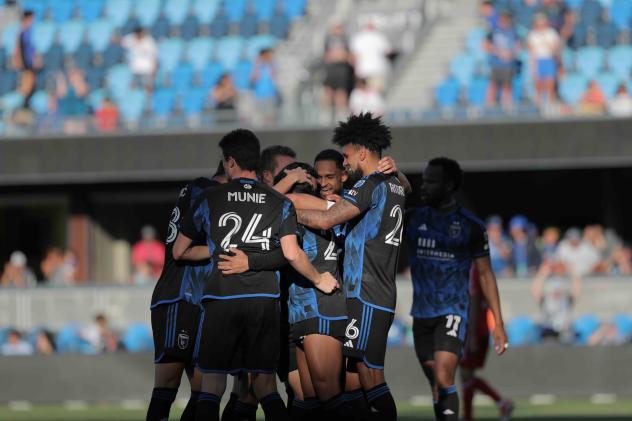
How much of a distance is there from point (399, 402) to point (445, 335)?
6.14 m

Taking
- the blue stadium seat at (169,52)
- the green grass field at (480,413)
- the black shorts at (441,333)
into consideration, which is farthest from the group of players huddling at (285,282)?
the blue stadium seat at (169,52)

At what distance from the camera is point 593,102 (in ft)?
67.5

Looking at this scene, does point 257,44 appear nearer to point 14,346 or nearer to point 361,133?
point 14,346

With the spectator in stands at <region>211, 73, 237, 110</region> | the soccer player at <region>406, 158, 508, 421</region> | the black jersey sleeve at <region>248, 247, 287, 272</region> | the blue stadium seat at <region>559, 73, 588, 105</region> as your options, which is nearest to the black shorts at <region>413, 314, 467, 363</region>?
the soccer player at <region>406, 158, 508, 421</region>

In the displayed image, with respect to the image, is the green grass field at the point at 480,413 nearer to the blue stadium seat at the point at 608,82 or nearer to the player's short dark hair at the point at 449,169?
the player's short dark hair at the point at 449,169

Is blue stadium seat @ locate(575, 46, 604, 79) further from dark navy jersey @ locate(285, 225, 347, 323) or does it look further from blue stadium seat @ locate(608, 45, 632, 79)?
dark navy jersey @ locate(285, 225, 347, 323)

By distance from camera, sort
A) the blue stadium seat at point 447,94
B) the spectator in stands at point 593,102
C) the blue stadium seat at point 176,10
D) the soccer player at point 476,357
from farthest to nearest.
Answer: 1. the blue stadium seat at point 176,10
2. the blue stadium seat at point 447,94
3. the spectator in stands at point 593,102
4. the soccer player at point 476,357

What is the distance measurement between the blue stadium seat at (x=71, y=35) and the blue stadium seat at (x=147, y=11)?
3.63ft

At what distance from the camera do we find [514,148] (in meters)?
20.8

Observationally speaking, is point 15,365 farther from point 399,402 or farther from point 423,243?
point 423,243

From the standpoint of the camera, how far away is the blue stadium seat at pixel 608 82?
71.8 ft

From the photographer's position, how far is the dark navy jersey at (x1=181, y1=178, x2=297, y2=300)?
30.7ft

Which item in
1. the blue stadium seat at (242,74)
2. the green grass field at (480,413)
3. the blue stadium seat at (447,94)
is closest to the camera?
the green grass field at (480,413)

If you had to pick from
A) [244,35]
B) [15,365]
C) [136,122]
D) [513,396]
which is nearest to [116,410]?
[15,365]
